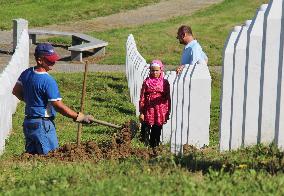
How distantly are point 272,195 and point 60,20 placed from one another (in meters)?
31.0

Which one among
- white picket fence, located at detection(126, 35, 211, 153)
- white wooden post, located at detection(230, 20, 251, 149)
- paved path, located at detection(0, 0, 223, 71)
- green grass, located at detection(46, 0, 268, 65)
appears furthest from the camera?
paved path, located at detection(0, 0, 223, 71)

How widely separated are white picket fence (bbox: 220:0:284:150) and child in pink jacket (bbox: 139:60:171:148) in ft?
9.54

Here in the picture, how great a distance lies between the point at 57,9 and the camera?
38.3 metres

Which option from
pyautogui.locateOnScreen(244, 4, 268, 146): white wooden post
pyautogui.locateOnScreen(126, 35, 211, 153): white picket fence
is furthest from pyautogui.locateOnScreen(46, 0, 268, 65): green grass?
pyautogui.locateOnScreen(244, 4, 268, 146): white wooden post

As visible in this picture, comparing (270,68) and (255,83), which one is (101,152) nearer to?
(255,83)

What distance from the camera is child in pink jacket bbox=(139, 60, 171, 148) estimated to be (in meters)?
11.1

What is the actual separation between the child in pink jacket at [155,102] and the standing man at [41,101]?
2.11 meters

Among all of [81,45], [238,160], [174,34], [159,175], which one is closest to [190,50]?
[238,160]

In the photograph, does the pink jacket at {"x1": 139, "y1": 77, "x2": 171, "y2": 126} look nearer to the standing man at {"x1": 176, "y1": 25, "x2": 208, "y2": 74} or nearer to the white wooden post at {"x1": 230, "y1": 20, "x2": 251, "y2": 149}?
the standing man at {"x1": 176, "y1": 25, "x2": 208, "y2": 74}

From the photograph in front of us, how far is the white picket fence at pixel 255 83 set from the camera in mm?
7504

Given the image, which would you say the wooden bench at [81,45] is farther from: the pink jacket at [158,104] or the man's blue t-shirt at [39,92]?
the man's blue t-shirt at [39,92]

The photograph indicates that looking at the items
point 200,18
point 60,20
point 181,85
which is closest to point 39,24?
point 60,20

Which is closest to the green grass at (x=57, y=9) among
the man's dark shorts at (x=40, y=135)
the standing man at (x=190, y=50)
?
the standing man at (x=190, y=50)

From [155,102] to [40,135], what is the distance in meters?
2.46
